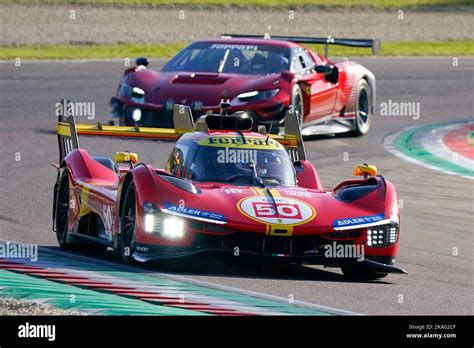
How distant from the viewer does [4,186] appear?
50.5 ft

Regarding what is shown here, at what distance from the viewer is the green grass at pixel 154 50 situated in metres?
33.3

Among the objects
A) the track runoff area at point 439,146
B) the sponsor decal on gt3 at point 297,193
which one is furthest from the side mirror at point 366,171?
the track runoff area at point 439,146

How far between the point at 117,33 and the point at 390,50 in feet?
26.3

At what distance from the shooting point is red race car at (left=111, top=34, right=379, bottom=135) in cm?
1902

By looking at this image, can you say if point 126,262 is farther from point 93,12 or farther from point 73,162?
point 93,12

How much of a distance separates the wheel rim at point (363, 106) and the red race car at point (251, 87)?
2cm

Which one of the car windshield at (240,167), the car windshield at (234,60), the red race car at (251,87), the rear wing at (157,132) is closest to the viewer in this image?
the car windshield at (240,167)

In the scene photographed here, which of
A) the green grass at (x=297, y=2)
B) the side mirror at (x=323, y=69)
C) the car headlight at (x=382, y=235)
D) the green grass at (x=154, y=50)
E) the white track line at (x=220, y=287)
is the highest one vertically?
the green grass at (x=297, y=2)

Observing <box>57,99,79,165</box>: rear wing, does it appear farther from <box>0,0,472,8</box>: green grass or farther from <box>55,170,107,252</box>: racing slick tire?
<box>0,0,472,8</box>: green grass

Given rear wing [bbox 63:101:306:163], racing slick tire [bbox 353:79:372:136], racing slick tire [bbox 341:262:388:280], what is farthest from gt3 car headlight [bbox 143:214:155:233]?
racing slick tire [bbox 353:79:372:136]

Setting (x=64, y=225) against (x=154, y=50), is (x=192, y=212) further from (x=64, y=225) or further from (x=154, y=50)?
(x=154, y=50)

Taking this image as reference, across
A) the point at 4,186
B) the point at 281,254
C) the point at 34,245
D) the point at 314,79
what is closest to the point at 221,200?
the point at 281,254

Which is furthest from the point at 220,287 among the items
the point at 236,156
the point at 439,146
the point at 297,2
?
the point at 297,2

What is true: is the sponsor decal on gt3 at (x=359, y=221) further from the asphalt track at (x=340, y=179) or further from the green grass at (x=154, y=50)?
the green grass at (x=154, y=50)
